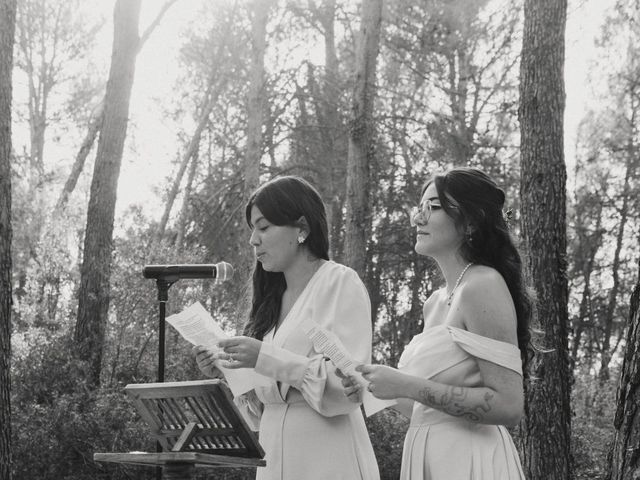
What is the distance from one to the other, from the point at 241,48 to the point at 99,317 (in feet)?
33.7

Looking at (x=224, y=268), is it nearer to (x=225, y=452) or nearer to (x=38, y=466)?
(x=225, y=452)

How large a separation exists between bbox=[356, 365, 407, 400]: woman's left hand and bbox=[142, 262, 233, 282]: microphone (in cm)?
83

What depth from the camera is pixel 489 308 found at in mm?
2531

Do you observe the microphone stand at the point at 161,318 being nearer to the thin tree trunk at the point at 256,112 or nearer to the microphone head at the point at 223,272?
the microphone head at the point at 223,272

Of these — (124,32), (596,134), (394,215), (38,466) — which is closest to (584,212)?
(596,134)

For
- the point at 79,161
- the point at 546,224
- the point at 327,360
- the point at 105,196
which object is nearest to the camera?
the point at 327,360

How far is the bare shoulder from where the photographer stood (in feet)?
8.27

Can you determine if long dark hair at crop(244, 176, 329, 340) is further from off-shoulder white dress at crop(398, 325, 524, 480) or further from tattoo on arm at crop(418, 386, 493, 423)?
tattoo on arm at crop(418, 386, 493, 423)

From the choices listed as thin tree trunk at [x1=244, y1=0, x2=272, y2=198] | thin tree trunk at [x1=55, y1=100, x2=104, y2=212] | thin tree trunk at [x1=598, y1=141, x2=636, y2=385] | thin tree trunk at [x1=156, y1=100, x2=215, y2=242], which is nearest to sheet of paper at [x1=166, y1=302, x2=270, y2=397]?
thin tree trunk at [x1=244, y1=0, x2=272, y2=198]

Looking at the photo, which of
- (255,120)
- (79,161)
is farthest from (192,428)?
(79,161)

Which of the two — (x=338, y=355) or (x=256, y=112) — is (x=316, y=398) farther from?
(x=256, y=112)

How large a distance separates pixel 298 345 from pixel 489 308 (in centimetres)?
88

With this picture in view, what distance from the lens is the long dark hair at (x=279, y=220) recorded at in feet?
10.8

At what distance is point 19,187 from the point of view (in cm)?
1997
